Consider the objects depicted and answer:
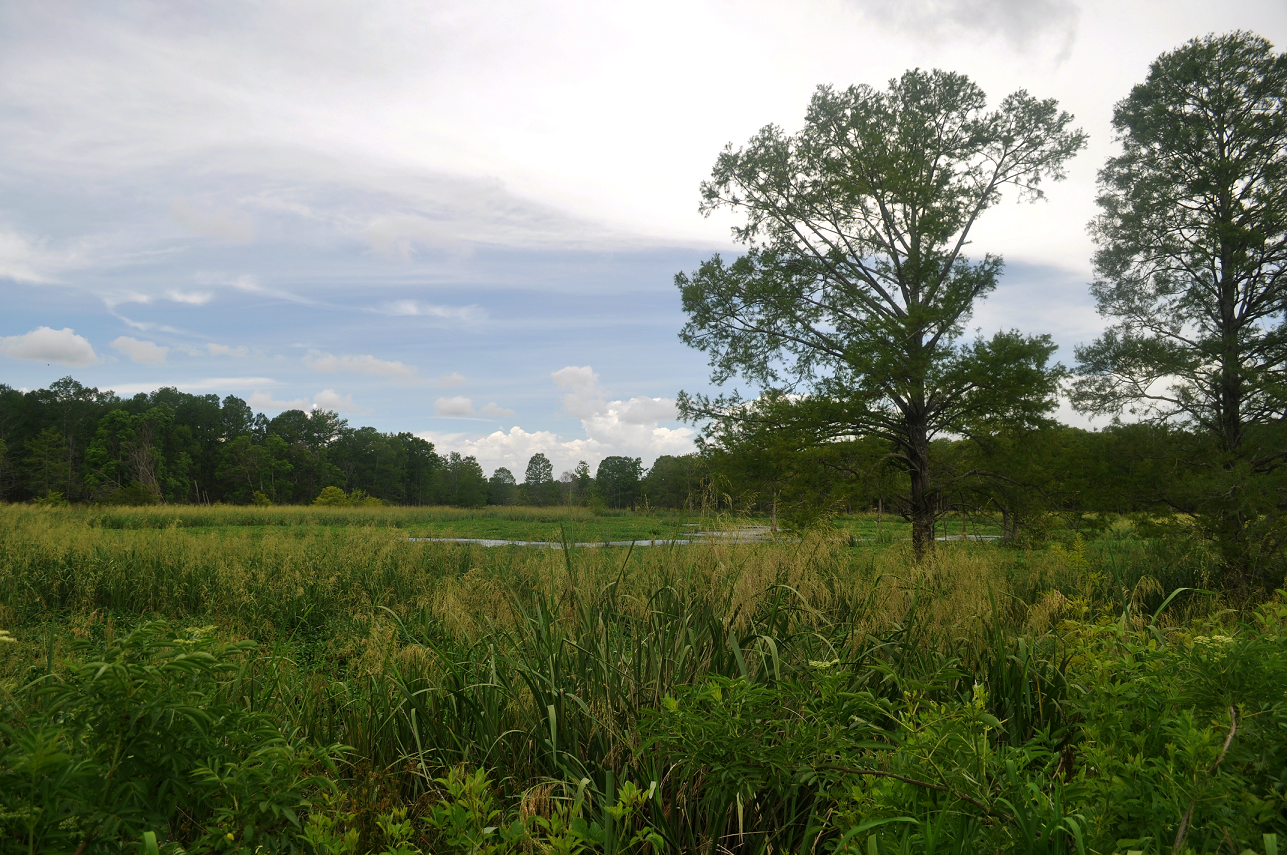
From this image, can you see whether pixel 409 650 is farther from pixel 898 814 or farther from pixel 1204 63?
pixel 1204 63

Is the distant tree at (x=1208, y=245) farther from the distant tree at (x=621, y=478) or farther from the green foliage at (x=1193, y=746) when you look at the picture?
the distant tree at (x=621, y=478)

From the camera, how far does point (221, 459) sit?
74688mm

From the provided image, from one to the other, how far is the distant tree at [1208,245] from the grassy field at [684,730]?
30.7 ft

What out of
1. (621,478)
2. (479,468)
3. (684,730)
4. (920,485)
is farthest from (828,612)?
(479,468)

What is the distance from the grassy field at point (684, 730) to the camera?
1.49m

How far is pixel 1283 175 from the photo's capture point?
467 inches

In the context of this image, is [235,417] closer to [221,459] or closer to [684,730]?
[221,459]

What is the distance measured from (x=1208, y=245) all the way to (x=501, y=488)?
90368mm

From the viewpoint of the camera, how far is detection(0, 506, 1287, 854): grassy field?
149 cm

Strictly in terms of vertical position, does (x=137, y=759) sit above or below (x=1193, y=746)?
below

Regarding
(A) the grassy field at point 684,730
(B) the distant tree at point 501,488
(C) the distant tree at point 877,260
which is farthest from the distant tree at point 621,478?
(A) the grassy field at point 684,730

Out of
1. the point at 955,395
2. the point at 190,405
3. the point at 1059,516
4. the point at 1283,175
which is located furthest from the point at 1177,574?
the point at 190,405

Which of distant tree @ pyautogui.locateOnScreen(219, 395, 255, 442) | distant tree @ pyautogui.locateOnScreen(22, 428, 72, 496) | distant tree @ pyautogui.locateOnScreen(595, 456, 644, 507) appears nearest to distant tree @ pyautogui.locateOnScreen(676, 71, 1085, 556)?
distant tree @ pyautogui.locateOnScreen(595, 456, 644, 507)

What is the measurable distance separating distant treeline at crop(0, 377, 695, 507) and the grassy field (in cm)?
3960
